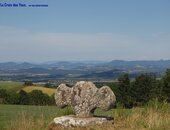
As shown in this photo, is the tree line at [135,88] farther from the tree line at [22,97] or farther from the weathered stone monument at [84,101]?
the weathered stone monument at [84,101]

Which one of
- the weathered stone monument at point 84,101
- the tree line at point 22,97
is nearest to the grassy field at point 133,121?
the weathered stone monument at point 84,101

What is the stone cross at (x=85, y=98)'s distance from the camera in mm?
12383

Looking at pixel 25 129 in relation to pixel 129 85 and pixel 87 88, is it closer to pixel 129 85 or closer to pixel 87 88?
pixel 87 88

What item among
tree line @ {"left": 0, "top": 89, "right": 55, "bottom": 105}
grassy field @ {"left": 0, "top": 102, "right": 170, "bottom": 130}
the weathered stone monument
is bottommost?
tree line @ {"left": 0, "top": 89, "right": 55, "bottom": 105}

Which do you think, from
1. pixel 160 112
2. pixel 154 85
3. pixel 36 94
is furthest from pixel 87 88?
pixel 154 85

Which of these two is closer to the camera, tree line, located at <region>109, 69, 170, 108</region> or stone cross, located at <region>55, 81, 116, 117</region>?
stone cross, located at <region>55, 81, 116, 117</region>

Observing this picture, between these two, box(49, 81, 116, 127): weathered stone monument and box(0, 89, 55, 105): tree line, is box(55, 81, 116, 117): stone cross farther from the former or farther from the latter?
box(0, 89, 55, 105): tree line

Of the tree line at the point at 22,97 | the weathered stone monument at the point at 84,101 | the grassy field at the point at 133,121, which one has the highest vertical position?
the weathered stone monument at the point at 84,101

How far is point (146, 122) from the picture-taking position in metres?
11.8

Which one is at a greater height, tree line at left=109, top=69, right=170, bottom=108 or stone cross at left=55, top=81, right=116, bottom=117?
stone cross at left=55, top=81, right=116, bottom=117

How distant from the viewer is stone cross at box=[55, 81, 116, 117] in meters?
12.4

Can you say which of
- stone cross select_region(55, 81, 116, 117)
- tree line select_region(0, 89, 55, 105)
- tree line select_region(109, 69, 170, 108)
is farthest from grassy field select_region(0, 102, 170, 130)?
tree line select_region(109, 69, 170, 108)

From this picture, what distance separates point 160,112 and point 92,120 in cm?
304

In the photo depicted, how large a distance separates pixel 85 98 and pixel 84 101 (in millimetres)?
98
